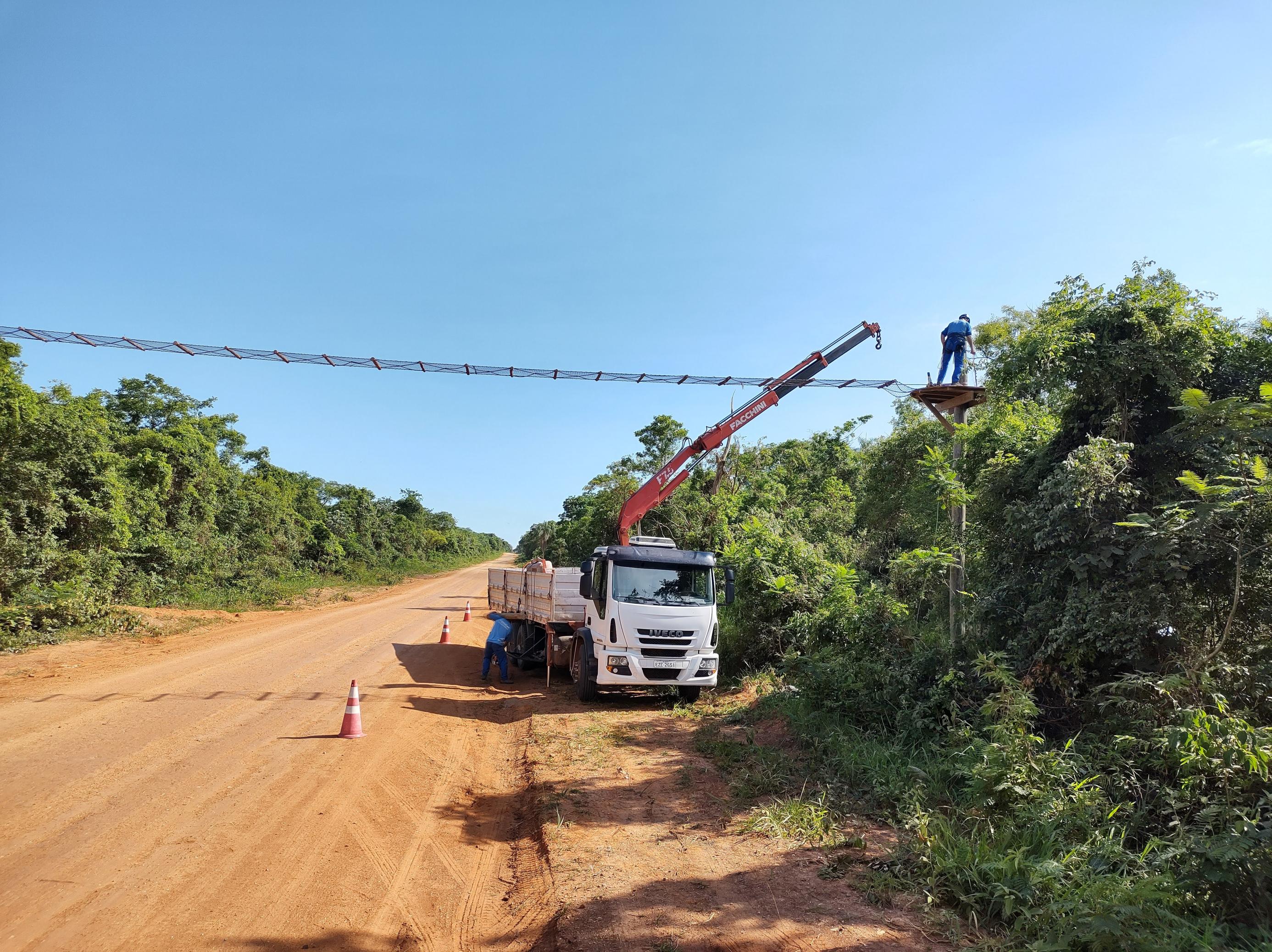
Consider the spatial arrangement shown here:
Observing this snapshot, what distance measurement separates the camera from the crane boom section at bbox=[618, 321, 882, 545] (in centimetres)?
Answer: 1414

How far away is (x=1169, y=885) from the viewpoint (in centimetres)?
362

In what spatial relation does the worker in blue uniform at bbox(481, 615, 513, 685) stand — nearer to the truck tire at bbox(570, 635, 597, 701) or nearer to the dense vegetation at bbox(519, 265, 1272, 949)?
the truck tire at bbox(570, 635, 597, 701)

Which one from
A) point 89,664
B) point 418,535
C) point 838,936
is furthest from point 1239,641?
point 418,535

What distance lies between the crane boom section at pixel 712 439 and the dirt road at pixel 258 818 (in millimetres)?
4680

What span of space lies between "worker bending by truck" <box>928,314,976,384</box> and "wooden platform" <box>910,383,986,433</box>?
0.29 m

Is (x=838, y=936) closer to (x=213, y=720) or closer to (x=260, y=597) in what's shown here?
(x=213, y=720)

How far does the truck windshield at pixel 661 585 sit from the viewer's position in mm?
10961

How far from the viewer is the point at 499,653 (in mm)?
13406

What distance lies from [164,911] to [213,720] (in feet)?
17.2

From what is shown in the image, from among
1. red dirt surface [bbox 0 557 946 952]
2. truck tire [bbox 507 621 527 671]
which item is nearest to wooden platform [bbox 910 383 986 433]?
red dirt surface [bbox 0 557 946 952]

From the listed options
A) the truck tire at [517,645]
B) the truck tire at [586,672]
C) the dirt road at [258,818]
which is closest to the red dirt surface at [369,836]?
the dirt road at [258,818]

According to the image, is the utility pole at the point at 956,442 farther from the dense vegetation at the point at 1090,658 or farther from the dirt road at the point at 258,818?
the dirt road at the point at 258,818

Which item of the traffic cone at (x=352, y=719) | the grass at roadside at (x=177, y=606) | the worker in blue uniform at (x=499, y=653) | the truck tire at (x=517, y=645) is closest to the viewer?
the traffic cone at (x=352, y=719)

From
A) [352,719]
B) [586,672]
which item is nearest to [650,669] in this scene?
[586,672]
